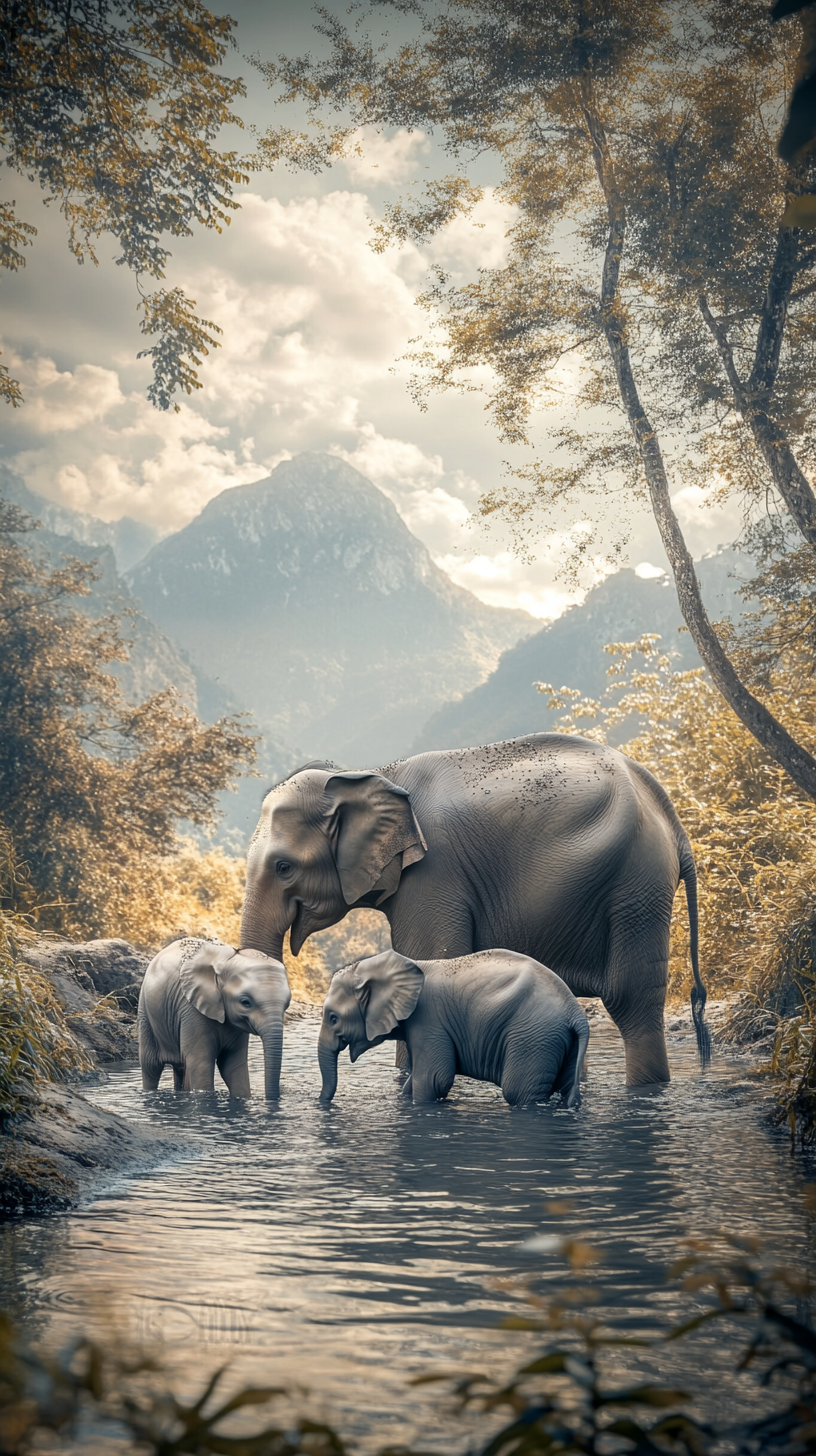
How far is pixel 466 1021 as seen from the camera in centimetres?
734

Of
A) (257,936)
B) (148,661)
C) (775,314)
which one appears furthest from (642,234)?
(148,661)

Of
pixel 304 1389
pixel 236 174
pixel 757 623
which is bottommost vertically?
pixel 304 1389

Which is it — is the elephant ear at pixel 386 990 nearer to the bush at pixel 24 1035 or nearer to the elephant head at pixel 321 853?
the elephant head at pixel 321 853

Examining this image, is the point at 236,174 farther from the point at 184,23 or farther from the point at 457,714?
the point at 457,714

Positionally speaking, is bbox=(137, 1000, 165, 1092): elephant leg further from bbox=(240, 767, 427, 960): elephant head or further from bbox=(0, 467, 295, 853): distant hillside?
bbox=(0, 467, 295, 853): distant hillside

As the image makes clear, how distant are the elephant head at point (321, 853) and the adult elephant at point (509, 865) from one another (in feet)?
0.03

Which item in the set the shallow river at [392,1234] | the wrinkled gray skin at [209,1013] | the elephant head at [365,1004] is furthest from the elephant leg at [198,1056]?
the elephant head at [365,1004]

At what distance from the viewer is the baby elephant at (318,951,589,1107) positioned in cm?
715

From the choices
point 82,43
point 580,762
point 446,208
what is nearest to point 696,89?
point 446,208

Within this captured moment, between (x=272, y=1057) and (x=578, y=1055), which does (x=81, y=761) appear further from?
(x=578, y=1055)

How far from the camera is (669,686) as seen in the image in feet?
63.2

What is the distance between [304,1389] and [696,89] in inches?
644

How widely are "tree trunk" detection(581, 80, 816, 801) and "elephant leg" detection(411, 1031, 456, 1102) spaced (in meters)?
6.59

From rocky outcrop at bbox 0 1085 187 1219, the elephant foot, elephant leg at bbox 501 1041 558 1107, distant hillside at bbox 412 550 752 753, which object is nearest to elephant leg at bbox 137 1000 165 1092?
rocky outcrop at bbox 0 1085 187 1219
